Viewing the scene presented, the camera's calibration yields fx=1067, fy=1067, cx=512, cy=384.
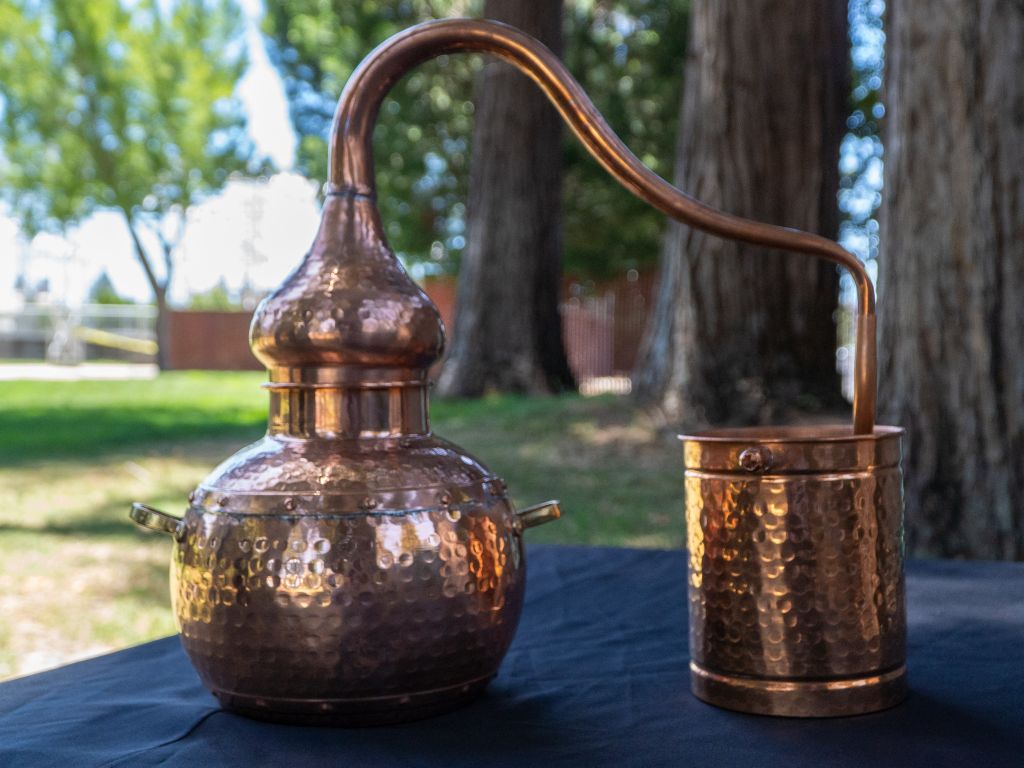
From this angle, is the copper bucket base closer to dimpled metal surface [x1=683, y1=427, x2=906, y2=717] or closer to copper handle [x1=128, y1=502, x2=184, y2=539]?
dimpled metal surface [x1=683, y1=427, x2=906, y2=717]

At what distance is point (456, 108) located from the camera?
14.1 m

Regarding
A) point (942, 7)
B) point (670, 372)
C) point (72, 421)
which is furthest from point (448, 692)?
point (72, 421)

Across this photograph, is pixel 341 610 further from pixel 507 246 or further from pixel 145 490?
pixel 507 246

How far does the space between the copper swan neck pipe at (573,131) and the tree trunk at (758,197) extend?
3897 millimetres

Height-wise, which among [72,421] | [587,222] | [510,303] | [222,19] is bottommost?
[72,421]

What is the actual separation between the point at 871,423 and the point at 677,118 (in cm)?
1186

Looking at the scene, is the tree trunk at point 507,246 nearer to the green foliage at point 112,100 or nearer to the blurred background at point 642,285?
the blurred background at point 642,285

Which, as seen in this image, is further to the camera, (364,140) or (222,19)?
(222,19)

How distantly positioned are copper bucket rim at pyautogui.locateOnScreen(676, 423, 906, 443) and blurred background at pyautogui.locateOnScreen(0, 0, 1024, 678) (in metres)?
1.56

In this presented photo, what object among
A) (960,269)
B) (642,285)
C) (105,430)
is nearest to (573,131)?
(960,269)

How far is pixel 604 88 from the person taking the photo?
12867mm

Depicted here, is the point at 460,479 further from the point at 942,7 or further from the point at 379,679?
the point at 942,7

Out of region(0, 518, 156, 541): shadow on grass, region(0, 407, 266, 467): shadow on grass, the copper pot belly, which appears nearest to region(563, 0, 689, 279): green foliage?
region(0, 407, 266, 467): shadow on grass

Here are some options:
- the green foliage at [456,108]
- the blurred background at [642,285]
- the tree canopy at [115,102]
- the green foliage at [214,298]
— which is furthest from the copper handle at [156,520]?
the green foliage at [214,298]
